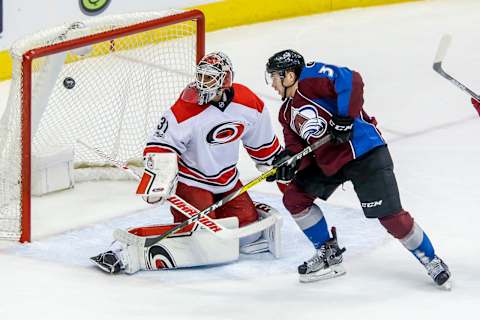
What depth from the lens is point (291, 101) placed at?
160 inches

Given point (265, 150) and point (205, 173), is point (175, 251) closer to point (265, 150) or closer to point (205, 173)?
point (205, 173)

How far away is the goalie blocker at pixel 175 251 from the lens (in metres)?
4.22

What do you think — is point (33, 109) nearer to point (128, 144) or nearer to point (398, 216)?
point (128, 144)

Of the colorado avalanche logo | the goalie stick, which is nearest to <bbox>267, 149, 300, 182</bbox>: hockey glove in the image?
the colorado avalanche logo

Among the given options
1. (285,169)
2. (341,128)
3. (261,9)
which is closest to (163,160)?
(285,169)

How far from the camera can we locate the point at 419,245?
4008 mm

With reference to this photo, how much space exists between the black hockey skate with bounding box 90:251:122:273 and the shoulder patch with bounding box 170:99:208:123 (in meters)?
0.50

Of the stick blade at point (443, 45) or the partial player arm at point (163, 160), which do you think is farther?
the stick blade at point (443, 45)

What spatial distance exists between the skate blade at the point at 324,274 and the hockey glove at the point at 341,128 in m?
0.47

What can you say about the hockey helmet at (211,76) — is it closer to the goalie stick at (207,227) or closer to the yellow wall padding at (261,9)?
the goalie stick at (207,227)

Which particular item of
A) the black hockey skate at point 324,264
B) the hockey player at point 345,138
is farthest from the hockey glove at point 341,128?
the black hockey skate at point 324,264

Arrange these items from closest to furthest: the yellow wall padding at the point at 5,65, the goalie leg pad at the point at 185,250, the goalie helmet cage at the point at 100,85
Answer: the goalie leg pad at the point at 185,250, the goalie helmet cage at the point at 100,85, the yellow wall padding at the point at 5,65

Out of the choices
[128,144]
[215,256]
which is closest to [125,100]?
[128,144]

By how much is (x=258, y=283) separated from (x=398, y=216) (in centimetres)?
53
